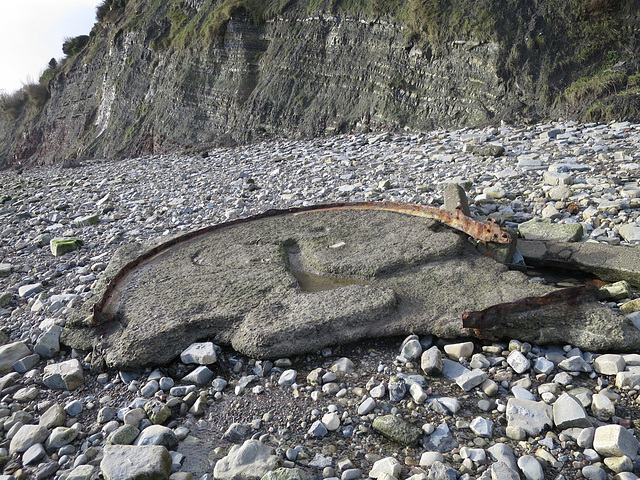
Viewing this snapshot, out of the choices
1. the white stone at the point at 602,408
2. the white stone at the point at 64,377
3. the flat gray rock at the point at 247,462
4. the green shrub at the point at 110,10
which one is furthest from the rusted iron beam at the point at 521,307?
the green shrub at the point at 110,10

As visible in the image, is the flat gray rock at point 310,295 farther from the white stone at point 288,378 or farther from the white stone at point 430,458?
the white stone at point 430,458

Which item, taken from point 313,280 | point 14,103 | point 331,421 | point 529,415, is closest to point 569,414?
point 529,415

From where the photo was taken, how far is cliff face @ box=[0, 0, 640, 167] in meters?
8.27

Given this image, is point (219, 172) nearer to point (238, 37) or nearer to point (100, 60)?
point (238, 37)

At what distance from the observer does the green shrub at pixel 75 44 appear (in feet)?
76.7

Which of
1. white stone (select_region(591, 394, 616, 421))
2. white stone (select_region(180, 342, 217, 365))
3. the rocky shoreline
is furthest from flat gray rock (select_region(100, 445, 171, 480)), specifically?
white stone (select_region(591, 394, 616, 421))

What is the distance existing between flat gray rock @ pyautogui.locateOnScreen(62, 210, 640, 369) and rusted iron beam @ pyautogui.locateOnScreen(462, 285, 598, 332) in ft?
0.16

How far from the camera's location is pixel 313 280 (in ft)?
10.8

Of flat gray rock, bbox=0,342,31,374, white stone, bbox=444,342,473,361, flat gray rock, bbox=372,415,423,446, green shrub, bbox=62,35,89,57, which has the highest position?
green shrub, bbox=62,35,89,57

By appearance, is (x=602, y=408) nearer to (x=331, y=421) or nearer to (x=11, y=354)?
(x=331, y=421)

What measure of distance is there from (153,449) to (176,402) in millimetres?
378

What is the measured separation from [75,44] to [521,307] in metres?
26.6

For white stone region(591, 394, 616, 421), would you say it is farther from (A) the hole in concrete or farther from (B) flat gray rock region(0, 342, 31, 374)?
(B) flat gray rock region(0, 342, 31, 374)

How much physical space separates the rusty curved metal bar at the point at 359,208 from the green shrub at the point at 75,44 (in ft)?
77.9
